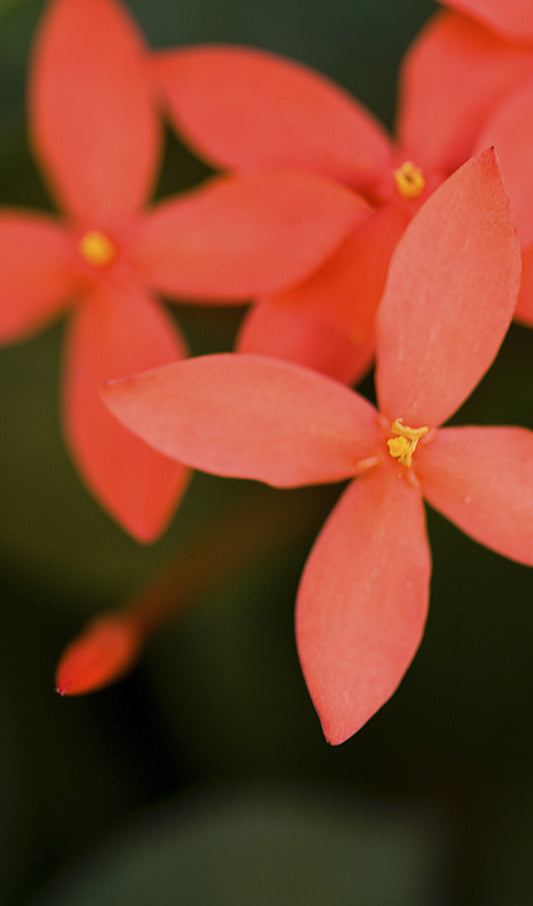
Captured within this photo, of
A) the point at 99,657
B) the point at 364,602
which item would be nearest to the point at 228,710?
the point at 99,657

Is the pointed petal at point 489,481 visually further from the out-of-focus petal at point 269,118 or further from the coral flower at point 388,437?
the out-of-focus petal at point 269,118

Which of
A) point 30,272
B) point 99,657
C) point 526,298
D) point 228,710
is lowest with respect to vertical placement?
point 228,710

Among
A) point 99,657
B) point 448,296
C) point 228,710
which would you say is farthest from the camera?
point 228,710

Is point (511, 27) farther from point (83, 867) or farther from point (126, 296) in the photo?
point (83, 867)

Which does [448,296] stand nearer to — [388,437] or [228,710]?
[388,437]

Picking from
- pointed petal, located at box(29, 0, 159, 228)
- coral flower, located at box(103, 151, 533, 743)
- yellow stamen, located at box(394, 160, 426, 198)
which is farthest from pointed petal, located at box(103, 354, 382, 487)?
pointed petal, located at box(29, 0, 159, 228)

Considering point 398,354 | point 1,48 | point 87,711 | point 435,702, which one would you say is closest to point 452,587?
point 435,702
